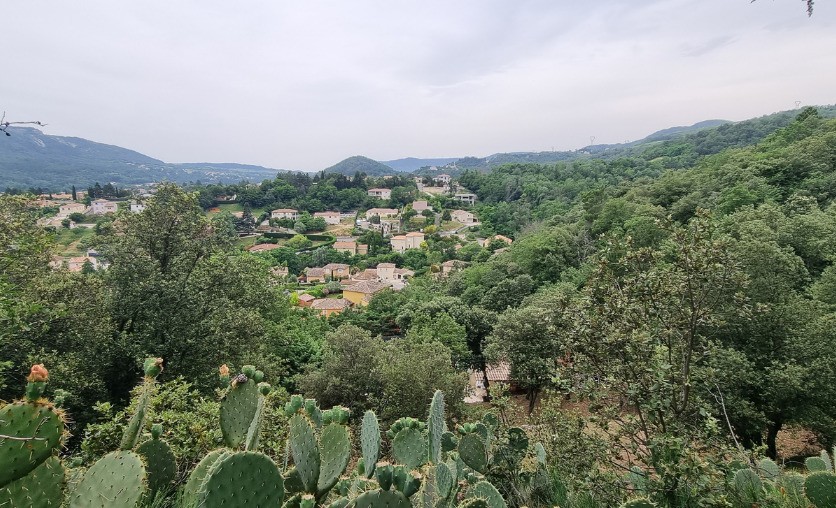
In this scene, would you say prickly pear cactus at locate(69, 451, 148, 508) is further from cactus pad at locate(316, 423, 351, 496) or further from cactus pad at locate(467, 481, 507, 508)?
cactus pad at locate(467, 481, 507, 508)

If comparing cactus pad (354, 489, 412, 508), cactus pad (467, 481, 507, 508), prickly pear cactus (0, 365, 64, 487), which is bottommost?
cactus pad (467, 481, 507, 508)

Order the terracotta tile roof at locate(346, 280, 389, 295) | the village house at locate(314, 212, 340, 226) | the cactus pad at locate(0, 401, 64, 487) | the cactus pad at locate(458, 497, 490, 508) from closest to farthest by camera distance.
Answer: the cactus pad at locate(0, 401, 64, 487) → the cactus pad at locate(458, 497, 490, 508) → the terracotta tile roof at locate(346, 280, 389, 295) → the village house at locate(314, 212, 340, 226)

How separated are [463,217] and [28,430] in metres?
59.8

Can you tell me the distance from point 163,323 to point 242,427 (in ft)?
20.9

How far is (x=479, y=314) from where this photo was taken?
17531 mm

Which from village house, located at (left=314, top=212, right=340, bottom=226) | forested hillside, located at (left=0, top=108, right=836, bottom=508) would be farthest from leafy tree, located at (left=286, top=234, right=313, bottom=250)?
forested hillside, located at (left=0, top=108, right=836, bottom=508)

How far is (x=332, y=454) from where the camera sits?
1.99 meters

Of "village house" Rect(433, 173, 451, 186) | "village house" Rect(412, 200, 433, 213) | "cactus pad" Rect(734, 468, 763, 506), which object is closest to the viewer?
"cactus pad" Rect(734, 468, 763, 506)

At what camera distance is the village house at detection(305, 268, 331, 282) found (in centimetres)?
4050

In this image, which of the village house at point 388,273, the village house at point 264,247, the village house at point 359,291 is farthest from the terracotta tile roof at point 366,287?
the village house at point 264,247

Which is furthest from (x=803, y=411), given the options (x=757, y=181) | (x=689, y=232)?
(x=757, y=181)

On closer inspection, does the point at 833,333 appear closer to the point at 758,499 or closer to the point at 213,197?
the point at 758,499

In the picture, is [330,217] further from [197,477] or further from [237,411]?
[197,477]

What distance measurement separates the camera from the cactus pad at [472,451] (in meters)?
3.10
